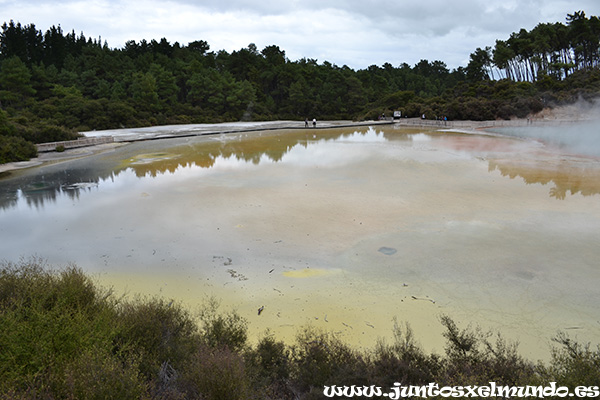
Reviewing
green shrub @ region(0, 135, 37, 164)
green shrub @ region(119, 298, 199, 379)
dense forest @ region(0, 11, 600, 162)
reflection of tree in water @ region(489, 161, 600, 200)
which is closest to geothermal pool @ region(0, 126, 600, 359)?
reflection of tree in water @ region(489, 161, 600, 200)

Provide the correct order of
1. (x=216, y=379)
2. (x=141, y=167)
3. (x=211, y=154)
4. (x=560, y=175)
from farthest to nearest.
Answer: (x=211, y=154)
(x=141, y=167)
(x=560, y=175)
(x=216, y=379)

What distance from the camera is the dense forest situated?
1387 inches

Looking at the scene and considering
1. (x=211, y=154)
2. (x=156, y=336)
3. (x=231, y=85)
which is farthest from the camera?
(x=231, y=85)

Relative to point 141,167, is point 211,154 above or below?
above

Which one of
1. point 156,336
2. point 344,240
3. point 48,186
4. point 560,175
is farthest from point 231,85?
point 156,336

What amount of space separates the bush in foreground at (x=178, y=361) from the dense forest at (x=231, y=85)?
21.8 metres

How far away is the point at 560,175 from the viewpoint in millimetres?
13422

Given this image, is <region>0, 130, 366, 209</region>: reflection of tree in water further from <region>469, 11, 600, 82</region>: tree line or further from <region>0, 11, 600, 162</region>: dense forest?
<region>469, 11, 600, 82</region>: tree line

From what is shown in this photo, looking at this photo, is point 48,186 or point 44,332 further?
point 48,186

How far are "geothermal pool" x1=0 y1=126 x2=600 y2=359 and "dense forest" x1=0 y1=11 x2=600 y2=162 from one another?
48.7 ft

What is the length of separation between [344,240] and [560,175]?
981cm

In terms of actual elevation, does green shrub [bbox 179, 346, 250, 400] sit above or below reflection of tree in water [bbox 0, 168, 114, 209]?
below

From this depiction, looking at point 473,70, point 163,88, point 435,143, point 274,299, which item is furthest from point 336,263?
point 473,70

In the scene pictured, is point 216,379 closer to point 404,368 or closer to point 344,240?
point 404,368
